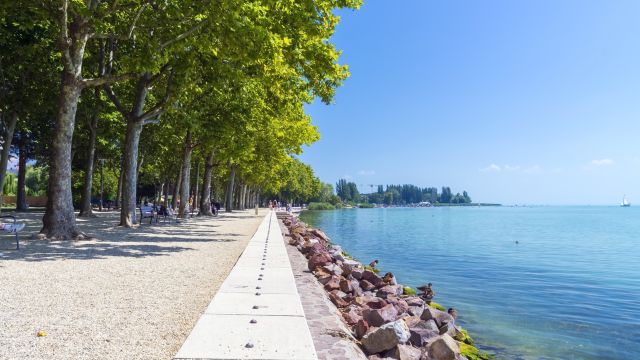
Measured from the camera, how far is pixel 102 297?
8.02 metres

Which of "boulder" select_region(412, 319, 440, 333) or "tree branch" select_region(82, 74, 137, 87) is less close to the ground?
"tree branch" select_region(82, 74, 137, 87)

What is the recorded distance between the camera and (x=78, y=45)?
650 inches

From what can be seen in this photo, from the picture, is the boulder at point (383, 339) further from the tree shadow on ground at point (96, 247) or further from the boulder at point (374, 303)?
→ the tree shadow on ground at point (96, 247)

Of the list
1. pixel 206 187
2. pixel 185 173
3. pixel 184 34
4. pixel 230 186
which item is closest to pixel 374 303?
pixel 184 34

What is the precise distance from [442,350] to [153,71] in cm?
1436

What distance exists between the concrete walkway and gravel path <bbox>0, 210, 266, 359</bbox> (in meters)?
0.34

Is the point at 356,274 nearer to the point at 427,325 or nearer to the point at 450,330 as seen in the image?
the point at 450,330

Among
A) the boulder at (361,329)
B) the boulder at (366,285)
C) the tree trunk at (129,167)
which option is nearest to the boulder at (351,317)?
the boulder at (361,329)

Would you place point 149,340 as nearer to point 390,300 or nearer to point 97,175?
point 390,300

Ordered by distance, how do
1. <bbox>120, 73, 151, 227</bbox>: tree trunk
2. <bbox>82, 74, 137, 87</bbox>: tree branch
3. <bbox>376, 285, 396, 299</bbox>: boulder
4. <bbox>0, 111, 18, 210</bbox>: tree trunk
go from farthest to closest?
1. <bbox>0, 111, 18, 210</bbox>: tree trunk
2. <bbox>120, 73, 151, 227</bbox>: tree trunk
3. <bbox>82, 74, 137, 87</bbox>: tree branch
4. <bbox>376, 285, 396, 299</bbox>: boulder

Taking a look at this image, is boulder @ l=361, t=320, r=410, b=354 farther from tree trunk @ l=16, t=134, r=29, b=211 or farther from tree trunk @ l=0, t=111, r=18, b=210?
tree trunk @ l=16, t=134, r=29, b=211

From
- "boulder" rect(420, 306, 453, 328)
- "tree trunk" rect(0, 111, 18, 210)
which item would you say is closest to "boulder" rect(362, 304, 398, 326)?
"boulder" rect(420, 306, 453, 328)

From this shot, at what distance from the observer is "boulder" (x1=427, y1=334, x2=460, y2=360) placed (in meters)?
7.18

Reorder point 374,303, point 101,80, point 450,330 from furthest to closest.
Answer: point 101,80 → point 374,303 → point 450,330
